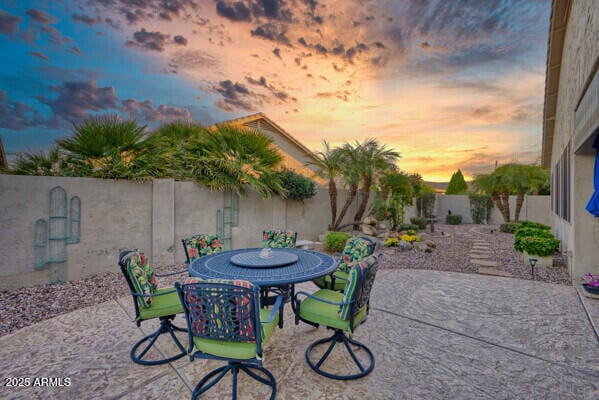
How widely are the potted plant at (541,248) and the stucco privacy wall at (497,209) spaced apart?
11.1m

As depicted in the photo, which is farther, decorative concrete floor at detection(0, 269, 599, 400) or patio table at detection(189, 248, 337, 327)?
patio table at detection(189, 248, 337, 327)

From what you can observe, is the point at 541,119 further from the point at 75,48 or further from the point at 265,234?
the point at 75,48

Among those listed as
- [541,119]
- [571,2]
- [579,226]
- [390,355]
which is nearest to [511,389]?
[390,355]

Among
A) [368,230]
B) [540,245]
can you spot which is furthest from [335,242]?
[540,245]

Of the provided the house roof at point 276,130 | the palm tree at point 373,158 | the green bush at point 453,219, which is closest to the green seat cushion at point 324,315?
the palm tree at point 373,158

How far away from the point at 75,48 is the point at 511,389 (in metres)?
9.69

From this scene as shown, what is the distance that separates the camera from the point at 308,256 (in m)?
3.35

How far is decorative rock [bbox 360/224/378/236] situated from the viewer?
9.94 meters

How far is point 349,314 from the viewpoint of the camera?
2301mm

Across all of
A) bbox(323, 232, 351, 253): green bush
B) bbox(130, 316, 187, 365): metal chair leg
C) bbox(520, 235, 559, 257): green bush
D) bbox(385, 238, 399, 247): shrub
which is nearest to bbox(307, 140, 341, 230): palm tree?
bbox(385, 238, 399, 247): shrub

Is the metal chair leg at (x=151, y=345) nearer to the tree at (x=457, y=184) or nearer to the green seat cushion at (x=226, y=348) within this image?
the green seat cushion at (x=226, y=348)

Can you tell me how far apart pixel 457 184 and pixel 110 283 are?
72.8 feet

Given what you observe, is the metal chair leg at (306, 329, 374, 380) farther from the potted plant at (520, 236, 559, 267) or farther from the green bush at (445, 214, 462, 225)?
the green bush at (445, 214, 462, 225)

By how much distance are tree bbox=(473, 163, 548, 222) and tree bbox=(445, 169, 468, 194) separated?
610 centimetres
